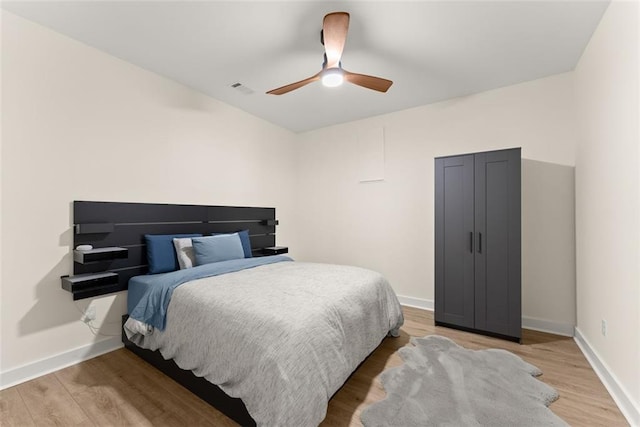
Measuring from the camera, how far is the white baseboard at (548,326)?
9.78 ft

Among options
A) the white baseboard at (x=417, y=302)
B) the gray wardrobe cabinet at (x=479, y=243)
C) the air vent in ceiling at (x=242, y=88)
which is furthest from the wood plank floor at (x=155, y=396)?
the air vent in ceiling at (x=242, y=88)

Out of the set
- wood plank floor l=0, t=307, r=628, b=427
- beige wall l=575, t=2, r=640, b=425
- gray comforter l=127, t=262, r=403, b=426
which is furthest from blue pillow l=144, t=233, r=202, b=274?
beige wall l=575, t=2, r=640, b=425

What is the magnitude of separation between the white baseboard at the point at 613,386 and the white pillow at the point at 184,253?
3443 millimetres

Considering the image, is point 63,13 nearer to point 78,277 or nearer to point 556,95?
point 78,277

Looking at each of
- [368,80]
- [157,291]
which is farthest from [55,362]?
[368,80]

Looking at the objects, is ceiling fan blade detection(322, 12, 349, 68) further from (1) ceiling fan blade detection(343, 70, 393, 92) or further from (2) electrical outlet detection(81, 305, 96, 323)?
(2) electrical outlet detection(81, 305, 96, 323)

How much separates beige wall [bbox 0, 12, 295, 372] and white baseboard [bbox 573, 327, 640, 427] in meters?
3.90

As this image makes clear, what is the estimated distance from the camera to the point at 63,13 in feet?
7.13

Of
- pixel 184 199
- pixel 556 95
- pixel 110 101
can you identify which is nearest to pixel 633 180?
pixel 556 95

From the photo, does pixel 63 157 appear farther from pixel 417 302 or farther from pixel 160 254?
pixel 417 302

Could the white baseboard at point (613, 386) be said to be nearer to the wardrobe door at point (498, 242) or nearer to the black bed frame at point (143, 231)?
the wardrobe door at point (498, 242)

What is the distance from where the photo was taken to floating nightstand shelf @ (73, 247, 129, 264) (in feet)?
7.59

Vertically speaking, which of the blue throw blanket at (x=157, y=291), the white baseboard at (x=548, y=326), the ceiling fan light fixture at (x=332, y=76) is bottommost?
the white baseboard at (x=548, y=326)

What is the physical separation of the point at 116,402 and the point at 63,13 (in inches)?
112
